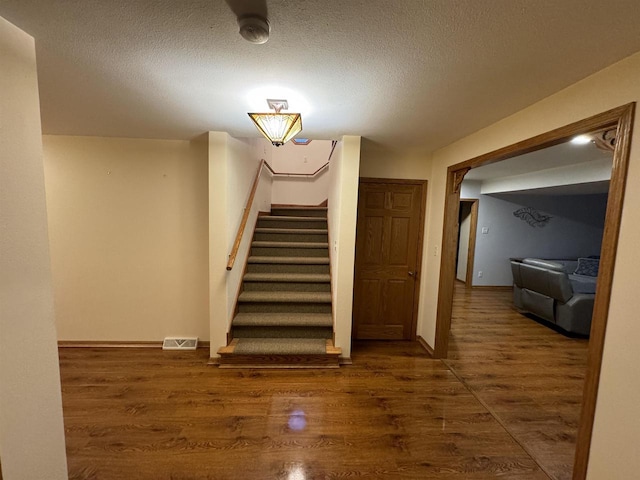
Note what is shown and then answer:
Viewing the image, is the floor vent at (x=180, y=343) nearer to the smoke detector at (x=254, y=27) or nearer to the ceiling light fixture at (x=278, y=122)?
the ceiling light fixture at (x=278, y=122)

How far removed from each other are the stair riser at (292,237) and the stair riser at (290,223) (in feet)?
0.85

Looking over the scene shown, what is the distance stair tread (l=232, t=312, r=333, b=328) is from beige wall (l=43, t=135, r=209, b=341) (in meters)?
0.49

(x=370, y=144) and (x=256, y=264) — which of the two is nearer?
(x=370, y=144)

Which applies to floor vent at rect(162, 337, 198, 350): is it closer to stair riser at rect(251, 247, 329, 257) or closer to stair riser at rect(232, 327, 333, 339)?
stair riser at rect(232, 327, 333, 339)

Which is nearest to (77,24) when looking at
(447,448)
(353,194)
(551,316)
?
(353,194)

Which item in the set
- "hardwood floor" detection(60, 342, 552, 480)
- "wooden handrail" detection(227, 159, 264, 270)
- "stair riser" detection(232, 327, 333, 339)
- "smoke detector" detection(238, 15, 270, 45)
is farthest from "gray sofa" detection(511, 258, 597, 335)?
"smoke detector" detection(238, 15, 270, 45)

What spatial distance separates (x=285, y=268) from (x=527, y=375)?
2.74 meters

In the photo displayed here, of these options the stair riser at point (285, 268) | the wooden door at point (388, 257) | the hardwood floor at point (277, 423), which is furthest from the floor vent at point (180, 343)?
the wooden door at point (388, 257)

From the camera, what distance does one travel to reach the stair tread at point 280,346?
2576 millimetres

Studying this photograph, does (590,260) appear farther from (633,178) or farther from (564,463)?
(633,178)

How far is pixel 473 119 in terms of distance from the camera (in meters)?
2.00

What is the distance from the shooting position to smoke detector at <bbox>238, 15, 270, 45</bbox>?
102 cm

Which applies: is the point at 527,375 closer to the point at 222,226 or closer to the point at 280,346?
the point at 280,346

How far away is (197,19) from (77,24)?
20.2 inches
